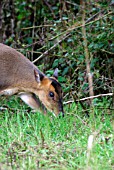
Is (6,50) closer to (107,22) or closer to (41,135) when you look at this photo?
(107,22)

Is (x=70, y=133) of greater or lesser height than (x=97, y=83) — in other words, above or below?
below

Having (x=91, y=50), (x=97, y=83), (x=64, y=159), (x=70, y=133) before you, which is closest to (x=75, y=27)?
(x=91, y=50)

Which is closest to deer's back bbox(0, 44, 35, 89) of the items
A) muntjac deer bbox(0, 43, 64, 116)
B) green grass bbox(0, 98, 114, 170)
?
muntjac deer bbox(0, 43, 64, 116)

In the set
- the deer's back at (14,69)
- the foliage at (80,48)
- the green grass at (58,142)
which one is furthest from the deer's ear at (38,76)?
the green grass at (58,142)

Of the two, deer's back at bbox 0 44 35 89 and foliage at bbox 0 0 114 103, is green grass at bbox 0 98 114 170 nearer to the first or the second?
deer's back at bbox 0 44 35 89

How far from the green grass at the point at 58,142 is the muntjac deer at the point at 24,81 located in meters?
0.65

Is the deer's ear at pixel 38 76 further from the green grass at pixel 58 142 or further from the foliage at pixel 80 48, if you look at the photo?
the green grass at pixel 58 142

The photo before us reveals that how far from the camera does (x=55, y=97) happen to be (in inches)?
335

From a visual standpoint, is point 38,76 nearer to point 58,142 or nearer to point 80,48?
point 80,48

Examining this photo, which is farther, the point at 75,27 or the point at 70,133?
the point at 75,27

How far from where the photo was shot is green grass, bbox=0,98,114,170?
17.2 feet

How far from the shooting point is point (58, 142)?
6.12 meters

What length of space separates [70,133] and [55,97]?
1862 mm

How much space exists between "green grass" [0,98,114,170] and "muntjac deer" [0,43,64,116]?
65 cm
